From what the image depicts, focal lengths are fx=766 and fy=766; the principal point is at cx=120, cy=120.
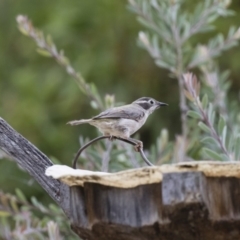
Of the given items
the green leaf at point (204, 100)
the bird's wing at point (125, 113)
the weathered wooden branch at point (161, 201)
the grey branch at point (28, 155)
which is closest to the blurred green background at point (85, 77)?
the bird's wing at point (125, 113)

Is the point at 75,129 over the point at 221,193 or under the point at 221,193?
over

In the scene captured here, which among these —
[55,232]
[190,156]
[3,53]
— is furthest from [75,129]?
[55,232]

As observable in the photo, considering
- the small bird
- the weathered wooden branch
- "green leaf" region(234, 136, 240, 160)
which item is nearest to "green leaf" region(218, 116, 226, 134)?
"green leaf" region(234, 136, 240, 160)

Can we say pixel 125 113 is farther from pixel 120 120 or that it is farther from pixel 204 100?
pixel 204 100

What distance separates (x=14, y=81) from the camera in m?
7.43

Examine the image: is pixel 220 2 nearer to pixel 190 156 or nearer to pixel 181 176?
pixel 190 156

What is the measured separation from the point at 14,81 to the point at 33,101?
0.43 metres

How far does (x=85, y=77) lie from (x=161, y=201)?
498 cm

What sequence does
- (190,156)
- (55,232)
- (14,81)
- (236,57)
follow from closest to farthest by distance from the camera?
(55,232) < (190,156) < (236,57) < (14,81)

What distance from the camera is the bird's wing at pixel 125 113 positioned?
399cm

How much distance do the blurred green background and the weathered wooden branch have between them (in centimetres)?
448

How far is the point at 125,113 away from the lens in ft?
13.5

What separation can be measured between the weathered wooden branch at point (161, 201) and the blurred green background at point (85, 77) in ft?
14.7

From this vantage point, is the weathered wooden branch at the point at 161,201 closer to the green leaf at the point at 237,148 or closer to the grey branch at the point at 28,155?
the grey branch at the point at 28,155
